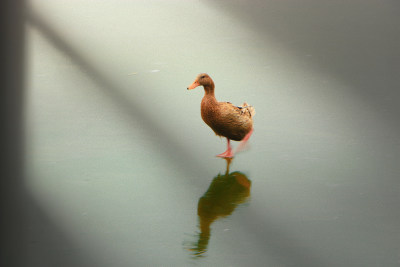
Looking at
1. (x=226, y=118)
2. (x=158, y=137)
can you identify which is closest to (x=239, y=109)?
(x=226, y=118)

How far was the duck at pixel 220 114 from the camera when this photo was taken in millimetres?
2094

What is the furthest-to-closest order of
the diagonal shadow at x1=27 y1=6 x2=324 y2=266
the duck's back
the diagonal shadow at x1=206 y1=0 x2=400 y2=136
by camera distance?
the diagonal shadow at x1=206 y1=0 x2=400 y2=136
the duck's back
the diagonal shadow at x1=27 y1=6 x2=324 y2=266

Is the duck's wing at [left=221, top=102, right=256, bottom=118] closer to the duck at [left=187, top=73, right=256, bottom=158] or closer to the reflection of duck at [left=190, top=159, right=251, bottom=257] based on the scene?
the duck at [left=187, top=73, right=256, bottom=158]

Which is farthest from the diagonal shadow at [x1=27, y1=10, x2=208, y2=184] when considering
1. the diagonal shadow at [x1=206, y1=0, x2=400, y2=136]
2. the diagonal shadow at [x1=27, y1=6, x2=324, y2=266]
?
the diagonal shadow at [x1=206, y1=0, x2=400, y2=136]

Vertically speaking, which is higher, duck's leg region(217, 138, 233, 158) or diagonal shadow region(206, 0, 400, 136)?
diagonal shadow region(206, 0, 400, 136)

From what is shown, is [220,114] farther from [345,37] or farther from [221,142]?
[345,37]

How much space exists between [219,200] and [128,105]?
892 millimetres

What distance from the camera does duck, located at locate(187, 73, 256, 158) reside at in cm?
209

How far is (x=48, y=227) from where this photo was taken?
1.75 meters


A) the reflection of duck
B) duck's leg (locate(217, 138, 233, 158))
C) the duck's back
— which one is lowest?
the reflection of duck

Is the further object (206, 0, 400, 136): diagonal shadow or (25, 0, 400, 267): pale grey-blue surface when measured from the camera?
(206, 0, 400, 136): diagonal shadow

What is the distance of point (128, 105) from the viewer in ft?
8.55

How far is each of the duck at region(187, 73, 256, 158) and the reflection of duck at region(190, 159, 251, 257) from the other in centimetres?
13

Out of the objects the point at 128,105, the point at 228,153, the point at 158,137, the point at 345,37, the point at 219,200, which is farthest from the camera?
the point at 345,37
